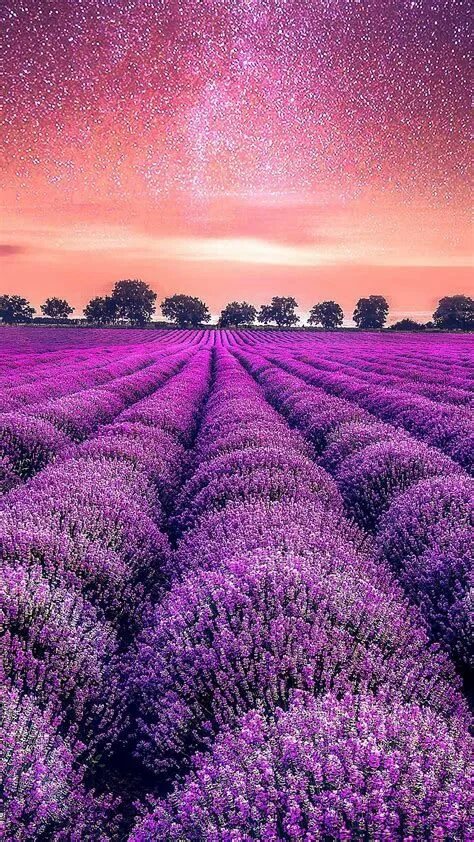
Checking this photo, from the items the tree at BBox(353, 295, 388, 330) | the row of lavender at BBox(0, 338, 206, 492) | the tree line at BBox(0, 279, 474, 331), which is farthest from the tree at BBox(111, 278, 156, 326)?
the row of lavender at BBox(0, 338, 206, 492)

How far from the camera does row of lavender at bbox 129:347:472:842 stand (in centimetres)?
132

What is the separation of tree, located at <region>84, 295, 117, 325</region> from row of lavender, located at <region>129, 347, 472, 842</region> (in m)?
88.1

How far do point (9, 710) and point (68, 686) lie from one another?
1.46 ft

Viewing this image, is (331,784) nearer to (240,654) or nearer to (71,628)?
(240,654)

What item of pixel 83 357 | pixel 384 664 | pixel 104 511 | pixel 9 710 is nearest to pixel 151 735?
pixel 9 710

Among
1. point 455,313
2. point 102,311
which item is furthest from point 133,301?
point 455,313

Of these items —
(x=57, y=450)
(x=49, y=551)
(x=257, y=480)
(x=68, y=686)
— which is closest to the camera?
(x=68, y=686)

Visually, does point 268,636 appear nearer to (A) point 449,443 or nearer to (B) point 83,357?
(A) point 449,443

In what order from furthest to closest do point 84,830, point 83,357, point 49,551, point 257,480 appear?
point 83,357, point 257,480, point 49,551, point 84,830

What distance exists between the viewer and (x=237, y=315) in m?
99.2

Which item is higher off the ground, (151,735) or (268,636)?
(268,636)

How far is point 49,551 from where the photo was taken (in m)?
3.01

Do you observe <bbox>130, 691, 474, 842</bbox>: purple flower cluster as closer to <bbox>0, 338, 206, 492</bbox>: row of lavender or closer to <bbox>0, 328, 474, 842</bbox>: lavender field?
<bbox>0, 328, 474, 842</bbox>: lavender field

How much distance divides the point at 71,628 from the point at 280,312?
336 ft
